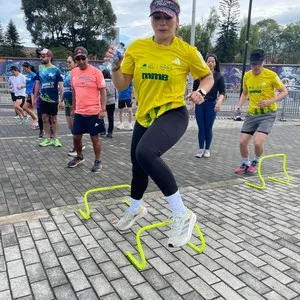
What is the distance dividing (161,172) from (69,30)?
172ft

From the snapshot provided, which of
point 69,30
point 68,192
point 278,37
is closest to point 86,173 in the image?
point 68,192

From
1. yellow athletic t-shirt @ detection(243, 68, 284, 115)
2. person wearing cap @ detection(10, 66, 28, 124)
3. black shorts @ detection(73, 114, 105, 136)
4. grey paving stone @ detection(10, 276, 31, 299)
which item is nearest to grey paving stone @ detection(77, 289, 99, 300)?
grey paving stone @ detection(10, 276, 31, 299)

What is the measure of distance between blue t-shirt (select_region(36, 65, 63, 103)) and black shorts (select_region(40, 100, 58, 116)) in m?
0.08

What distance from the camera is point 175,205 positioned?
2885 millimetres

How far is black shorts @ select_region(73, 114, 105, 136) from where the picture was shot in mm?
5609

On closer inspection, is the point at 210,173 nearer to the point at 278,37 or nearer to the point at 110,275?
the point at 110,275

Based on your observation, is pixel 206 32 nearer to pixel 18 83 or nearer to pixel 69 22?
pixel 69 22

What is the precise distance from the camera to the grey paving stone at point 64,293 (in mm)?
2410

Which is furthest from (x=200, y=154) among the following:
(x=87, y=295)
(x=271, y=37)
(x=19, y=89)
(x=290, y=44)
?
(x=271, y=37)

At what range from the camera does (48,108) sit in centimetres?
741

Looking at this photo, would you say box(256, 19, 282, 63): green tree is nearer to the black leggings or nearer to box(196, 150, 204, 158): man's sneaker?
box(196, 150, 204, 158): man's sneaker

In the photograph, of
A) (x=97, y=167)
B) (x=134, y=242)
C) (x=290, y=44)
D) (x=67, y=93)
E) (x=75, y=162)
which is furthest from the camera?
(x=290, y=44)

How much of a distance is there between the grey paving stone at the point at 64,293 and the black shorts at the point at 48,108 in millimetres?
5468

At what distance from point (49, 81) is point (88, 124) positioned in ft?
7.34
